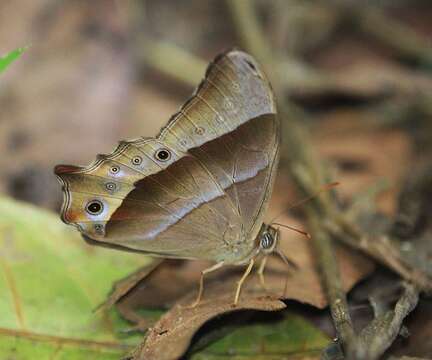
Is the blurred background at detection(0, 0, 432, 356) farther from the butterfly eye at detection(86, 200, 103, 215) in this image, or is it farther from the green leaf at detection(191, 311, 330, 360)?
the butterfly eye at detection(86, 200, 103, 215)

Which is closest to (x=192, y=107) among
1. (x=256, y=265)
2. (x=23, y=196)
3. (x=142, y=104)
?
(x=256, y=265)

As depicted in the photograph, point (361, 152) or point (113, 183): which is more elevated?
point (361, 152)

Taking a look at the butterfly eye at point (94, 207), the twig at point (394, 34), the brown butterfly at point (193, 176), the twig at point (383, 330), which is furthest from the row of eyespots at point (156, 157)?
the twig at point (394, 34)

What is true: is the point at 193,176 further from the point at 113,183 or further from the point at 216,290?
the point at 216,290

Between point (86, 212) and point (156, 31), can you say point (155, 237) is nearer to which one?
point (86, 212)

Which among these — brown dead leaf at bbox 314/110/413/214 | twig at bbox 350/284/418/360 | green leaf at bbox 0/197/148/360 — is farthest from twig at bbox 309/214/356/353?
green leaf at bbox 0/197/148/360

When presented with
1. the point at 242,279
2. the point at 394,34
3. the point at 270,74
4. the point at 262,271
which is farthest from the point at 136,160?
the point at 394,34
